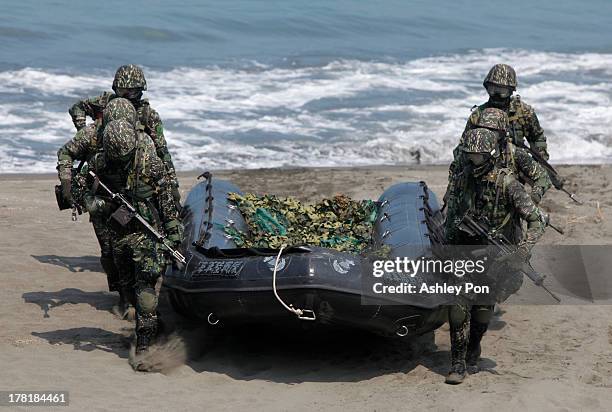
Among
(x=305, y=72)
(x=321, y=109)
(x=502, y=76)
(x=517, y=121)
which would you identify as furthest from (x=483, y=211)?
(x=305, y=72)

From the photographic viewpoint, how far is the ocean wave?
613 inches

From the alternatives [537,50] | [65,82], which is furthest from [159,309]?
[537,50]

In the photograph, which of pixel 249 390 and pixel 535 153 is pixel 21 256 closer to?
pixel 249 390

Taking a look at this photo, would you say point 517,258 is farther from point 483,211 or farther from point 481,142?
point 481,142

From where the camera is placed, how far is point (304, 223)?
8.86 m

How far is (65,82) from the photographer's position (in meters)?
20.2

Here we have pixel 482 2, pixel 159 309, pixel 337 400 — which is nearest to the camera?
pixel 337 400

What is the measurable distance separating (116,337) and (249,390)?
1.33 m

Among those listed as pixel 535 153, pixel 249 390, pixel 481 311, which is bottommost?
pixel 249 390

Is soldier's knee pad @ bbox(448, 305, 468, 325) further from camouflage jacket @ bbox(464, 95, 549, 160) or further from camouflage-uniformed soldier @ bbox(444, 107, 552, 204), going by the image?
camouflage jacket @ bbox(464, 95, 549, 160)

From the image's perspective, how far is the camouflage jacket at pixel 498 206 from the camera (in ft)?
21.8

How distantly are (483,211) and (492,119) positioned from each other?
1.25 m

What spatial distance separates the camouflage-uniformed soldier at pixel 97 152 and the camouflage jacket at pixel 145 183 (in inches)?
16.6

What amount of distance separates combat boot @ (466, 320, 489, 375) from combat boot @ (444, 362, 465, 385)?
0.70 feet
